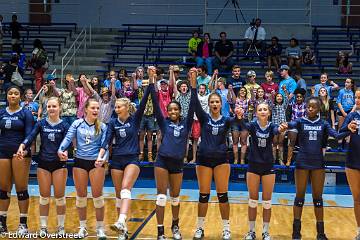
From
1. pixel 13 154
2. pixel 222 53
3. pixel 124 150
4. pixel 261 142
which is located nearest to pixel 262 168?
pixel 261 142

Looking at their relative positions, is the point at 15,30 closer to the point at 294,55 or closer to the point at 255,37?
the point at 255,37

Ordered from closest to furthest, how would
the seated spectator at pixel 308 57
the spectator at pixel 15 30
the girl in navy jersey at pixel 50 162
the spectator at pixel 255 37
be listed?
1. the girl in navy jersey at pixel 50 162
2. the seated spectator at pixel 308 57
3. the spectator at pixel 255 37
4. the spectator at pixel 15 30

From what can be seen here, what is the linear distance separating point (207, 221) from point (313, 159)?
241 cm

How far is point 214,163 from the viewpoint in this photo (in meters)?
8.68

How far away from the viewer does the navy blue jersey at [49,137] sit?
8.57m

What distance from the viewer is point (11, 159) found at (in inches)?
344

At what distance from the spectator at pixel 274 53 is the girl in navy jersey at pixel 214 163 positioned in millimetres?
10557

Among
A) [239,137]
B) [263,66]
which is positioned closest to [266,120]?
[239,137]

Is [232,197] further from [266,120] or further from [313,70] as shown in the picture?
[313,70]

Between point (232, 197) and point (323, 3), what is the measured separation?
506 inches

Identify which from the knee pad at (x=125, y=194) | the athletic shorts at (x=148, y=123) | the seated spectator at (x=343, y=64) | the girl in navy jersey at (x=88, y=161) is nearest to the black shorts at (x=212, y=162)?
the knee pad at (x=125, y=194)

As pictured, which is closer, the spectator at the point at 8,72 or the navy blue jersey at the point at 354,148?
the navy blue jersey at the point at 354,148

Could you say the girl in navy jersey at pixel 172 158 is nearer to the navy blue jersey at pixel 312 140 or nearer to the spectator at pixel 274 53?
the navy blue jersey at pixel 312 140

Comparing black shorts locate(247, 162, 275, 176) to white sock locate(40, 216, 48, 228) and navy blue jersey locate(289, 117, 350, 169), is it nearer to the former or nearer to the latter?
navy blue jersey locate(289, 117, 350, 169)
